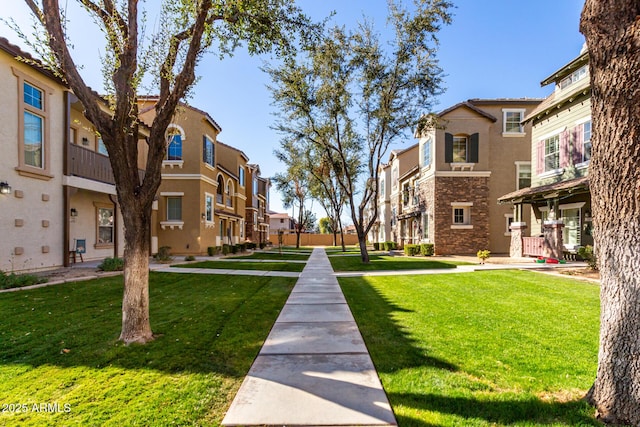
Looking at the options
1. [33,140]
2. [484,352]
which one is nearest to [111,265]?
[33,140]

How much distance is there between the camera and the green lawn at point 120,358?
115 inches

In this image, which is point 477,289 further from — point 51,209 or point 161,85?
point 51,209

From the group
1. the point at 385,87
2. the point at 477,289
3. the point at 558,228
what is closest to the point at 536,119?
the point at 558,228

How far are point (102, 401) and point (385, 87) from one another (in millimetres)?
14933

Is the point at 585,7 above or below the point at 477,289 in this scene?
above

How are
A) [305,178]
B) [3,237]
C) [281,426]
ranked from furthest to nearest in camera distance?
1. [305,178]
2. [3,237]
3. [281,426]

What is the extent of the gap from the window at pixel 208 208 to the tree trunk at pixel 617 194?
1988 cm

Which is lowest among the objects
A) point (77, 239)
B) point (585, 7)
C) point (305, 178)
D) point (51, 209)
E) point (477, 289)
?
point (477, 289)

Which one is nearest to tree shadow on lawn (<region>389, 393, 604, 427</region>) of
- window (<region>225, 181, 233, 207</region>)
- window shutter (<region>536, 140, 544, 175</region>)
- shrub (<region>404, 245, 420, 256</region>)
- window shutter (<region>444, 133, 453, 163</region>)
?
window shutter (<region>536, 140, 544, 175</region>)

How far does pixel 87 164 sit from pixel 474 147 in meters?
20.7

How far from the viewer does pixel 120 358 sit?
4.02 meters

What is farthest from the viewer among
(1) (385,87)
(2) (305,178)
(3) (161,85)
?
(2) (305,178)

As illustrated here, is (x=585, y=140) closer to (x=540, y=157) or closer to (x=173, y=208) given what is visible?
(x=540, y=157)

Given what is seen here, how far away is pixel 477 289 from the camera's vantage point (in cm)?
883
